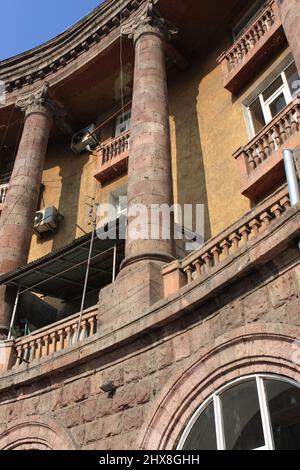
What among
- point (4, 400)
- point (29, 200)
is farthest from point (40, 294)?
point (4, 400)

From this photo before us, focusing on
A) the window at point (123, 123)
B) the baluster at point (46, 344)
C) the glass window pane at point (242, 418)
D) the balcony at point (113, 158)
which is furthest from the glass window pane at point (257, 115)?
the glass window pane at point (242, 418)

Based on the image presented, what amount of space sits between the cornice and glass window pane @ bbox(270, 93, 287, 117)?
5920 mm

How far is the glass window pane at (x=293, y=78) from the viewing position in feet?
41.3

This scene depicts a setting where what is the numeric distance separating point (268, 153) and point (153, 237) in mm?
3887

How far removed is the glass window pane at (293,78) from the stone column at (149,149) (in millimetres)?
3313

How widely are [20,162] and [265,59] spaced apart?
27.1ft

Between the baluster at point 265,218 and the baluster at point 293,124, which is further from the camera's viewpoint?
the baluster at point 293,124

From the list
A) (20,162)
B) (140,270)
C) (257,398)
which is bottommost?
(257,398)

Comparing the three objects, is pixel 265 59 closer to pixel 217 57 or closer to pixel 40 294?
pixel 217 57

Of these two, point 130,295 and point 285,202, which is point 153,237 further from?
point 285,202

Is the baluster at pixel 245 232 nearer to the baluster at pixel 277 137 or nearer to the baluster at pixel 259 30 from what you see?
the baluster at pixel 277 137

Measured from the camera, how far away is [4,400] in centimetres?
949

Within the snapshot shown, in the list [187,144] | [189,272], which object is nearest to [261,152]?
[187,144]

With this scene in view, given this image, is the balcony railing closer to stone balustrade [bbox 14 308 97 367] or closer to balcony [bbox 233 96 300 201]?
stone balustrade [bbox 14 308 97 367]
